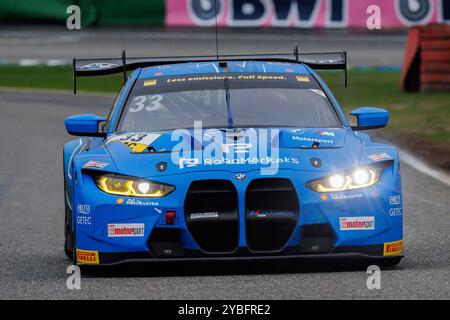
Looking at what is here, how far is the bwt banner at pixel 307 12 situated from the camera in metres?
28.6

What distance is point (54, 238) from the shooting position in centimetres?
1053

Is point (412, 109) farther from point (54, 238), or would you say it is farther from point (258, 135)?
point (258, 135)

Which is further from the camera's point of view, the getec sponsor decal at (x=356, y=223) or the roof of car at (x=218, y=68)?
the roof of car at (x=218, y=68)

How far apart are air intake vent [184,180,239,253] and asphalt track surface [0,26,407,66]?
20.9m

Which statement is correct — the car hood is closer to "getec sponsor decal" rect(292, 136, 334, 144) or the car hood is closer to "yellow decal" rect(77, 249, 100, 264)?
"getec sponsor decal" rect(292, 136, 334, 144)

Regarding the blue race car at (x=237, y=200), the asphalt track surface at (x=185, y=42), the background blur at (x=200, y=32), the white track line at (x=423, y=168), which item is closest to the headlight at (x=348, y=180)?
the blue race car at (x=237, y=200)

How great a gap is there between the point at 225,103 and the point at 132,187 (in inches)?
58.1

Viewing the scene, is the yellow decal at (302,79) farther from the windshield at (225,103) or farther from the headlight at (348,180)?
the headlight at (348,180)

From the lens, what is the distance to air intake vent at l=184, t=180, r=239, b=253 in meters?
7.91

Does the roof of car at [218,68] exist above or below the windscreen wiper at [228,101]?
above

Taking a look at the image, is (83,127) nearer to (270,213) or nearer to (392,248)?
(270,213)

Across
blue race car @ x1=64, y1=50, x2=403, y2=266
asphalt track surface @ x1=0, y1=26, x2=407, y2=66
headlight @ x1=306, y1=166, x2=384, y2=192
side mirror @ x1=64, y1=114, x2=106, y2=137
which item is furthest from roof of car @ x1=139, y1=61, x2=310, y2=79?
asphalt track surface @ x1=0, y1=26, x2=407, y2=66

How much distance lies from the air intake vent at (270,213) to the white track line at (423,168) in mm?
5601

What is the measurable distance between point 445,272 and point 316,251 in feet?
2.59
